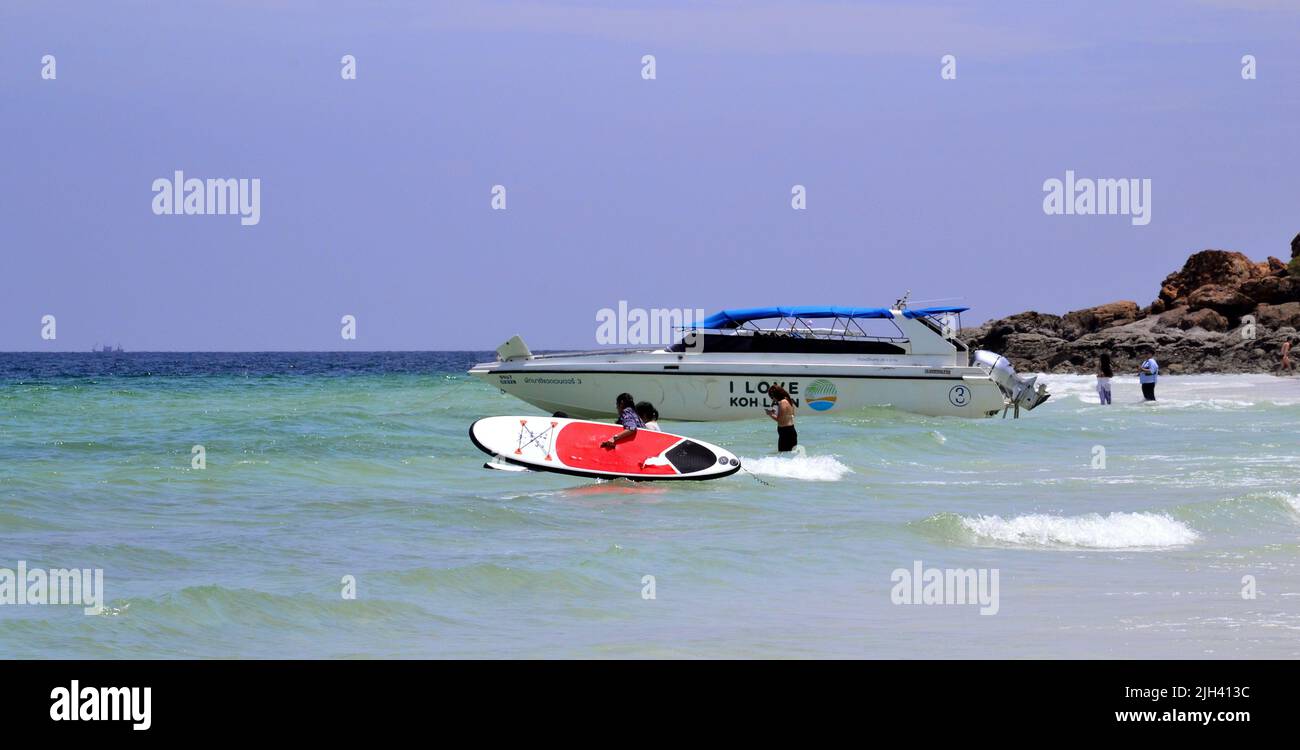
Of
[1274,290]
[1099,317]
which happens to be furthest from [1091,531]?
[1099,317]

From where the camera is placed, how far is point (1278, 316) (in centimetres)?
4966

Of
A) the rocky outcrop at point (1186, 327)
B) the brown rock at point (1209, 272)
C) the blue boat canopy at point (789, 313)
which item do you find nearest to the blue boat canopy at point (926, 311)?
the blue boat canopy at point (789, 313)

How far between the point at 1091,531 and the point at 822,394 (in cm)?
1267

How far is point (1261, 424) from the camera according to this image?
25984mm

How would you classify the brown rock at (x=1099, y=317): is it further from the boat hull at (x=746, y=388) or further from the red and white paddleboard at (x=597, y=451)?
the red and white paddleboard at (x=597, y=451)

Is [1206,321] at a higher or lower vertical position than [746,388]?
higher

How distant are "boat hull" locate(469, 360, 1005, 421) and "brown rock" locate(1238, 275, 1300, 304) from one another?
104 ft

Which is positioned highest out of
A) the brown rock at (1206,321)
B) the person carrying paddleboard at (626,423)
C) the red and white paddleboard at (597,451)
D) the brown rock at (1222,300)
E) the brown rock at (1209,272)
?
the brown rock at (1209,272)

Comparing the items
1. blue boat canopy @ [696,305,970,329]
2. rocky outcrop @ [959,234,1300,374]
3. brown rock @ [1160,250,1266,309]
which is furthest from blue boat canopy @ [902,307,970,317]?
brown rock @ [1160,250,1266,309]

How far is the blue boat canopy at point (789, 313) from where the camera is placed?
83.5ft

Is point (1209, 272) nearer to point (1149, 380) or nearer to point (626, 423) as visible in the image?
point (1149, 380)

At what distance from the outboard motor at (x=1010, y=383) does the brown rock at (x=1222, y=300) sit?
3046 cm
